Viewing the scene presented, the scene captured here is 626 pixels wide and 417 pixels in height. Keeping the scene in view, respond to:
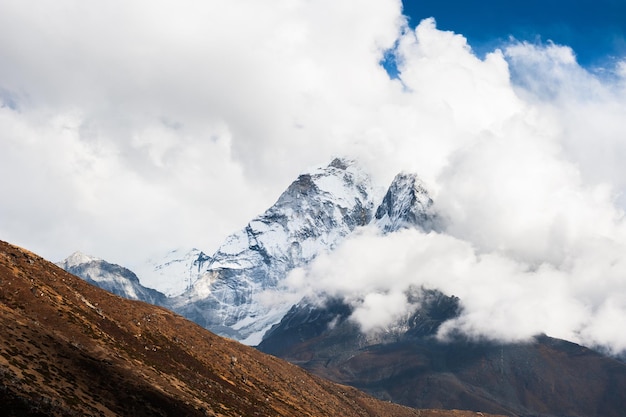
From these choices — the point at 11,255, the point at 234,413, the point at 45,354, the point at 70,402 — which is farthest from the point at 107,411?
the point at 11,255

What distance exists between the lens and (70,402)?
103000mm

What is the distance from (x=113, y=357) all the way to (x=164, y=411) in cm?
1988

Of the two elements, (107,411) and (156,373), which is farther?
(156,373)

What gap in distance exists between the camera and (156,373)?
15538cm

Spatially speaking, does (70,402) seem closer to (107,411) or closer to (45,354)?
(107,411)

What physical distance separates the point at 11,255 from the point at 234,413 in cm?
6933

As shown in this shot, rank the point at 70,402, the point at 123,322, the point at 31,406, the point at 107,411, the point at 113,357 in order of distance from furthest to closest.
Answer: the point at 123,322
the point at 113,357
the point at 107,411
the point at 70,402
the point at 31,406

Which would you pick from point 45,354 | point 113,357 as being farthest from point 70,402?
point 113,357

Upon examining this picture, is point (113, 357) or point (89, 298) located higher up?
point (89, 298)

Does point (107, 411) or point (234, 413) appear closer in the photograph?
point (107, 411)

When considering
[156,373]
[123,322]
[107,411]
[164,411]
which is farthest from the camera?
[123,322]


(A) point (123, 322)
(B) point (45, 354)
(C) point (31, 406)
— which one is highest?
(A) point (123, 322)

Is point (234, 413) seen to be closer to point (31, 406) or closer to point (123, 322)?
point (123, 322)

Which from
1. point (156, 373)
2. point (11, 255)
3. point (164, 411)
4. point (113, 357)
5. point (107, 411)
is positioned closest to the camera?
point (107, 411)
